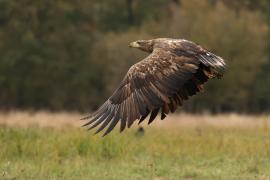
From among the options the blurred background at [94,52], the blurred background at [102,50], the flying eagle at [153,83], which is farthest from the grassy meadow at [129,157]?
the blurred background at [94,52]

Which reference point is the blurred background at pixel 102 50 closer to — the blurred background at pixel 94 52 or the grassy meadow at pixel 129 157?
the blurred background at pixel 94 52

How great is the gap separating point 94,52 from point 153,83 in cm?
3412

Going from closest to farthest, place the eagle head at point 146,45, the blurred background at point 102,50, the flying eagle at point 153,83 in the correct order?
the flying eagle at point 153,83
the eagle head at point 146,45
the blurred background at point 102,50

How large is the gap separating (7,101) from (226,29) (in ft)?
41.8

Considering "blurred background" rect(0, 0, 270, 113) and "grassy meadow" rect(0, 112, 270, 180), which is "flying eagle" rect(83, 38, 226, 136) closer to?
"grassy meadow" rect(0, 112, 270, 180)

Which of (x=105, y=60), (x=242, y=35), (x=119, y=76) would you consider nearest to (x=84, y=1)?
(x=105, y=60)

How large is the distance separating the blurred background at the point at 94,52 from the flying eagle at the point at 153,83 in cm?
2865

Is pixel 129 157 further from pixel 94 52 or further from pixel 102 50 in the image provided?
pixel 94 52

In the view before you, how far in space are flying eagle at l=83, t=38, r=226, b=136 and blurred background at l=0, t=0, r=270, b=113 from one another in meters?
28.6

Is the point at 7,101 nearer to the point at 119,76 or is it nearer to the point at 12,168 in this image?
the point at 119,76

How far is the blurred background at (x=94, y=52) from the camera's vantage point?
1570 inches

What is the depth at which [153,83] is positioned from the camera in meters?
9.85

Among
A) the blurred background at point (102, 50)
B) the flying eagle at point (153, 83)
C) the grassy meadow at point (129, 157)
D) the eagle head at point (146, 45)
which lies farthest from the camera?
the blurred background at point (102, 50)

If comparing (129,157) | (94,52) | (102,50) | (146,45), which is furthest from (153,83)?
(94,52)
